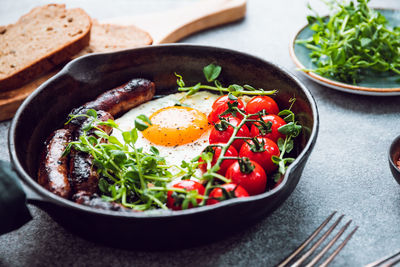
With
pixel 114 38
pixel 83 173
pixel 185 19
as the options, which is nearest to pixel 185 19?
pixel 185 19

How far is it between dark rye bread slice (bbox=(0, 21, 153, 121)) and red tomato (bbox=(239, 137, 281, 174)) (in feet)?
4.51

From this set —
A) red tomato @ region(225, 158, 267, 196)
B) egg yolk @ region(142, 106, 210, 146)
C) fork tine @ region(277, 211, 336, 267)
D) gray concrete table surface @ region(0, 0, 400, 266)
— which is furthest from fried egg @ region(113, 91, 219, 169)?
fork tine @ region(277, 211, 336, 267)

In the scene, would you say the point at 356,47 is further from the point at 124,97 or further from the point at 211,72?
the point at 124,97

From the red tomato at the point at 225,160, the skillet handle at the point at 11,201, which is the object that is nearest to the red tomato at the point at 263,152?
the red tomato at the point at 225,160

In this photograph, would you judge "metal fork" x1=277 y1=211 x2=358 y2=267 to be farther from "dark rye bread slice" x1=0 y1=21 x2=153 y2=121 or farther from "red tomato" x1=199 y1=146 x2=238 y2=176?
"dark rye bread slice" x1=0 y1=21 x2=153 y2=121

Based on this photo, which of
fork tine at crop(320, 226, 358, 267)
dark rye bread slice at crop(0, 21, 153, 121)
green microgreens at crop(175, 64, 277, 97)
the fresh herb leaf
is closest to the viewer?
fork tine at crop(320, 226, 358, 267)

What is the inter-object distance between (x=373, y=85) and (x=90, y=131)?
5.43 ft

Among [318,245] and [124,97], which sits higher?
[124,97]

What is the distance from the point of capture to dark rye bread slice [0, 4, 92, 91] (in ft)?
7.96

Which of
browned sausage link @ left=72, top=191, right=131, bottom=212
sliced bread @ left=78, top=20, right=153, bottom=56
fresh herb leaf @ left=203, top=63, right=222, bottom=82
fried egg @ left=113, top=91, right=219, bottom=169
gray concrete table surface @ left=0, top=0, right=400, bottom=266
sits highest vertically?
fresh herb leaf @ left=203, top=63, right=222, bottom=82

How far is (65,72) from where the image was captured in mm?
1968

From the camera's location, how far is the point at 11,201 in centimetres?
135

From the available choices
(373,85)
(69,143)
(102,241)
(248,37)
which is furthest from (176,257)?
(248,37)

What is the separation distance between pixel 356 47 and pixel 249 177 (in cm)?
139
